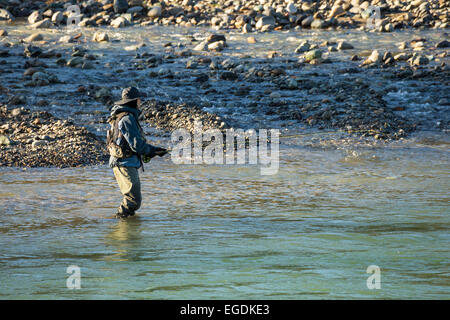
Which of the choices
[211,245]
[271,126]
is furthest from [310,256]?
[271,126]

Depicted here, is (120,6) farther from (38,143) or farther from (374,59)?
(38,143)

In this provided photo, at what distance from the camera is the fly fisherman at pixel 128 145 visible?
24.2ft

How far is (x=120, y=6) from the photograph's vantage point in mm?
23312

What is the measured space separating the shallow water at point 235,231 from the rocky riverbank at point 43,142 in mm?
396

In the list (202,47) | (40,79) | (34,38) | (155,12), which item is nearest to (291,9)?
(155,12)

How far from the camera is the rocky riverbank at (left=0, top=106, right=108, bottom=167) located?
1064 centimetres

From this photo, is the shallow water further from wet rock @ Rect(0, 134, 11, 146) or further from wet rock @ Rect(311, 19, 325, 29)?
wet rock @ Rect(311, 19, 325, 29)

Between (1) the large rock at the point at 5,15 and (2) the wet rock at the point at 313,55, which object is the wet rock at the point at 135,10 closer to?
(1) the large rock at the point at 5,15

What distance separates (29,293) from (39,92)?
31.4ft

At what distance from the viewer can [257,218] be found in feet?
25.6

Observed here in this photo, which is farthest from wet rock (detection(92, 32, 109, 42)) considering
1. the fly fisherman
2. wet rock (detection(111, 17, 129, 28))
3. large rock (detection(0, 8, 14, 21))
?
the fly fisherman

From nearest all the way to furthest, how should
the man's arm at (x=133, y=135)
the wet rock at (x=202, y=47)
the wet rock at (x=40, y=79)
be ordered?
the man's arm at (x=133, y=135) < the wet rock at (x=40, y=79) < the wet rock at (x=202, y=47)

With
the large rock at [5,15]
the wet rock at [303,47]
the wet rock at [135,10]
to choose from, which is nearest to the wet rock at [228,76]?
the wet rock at [303,47]

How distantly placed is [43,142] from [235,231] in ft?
16.8
